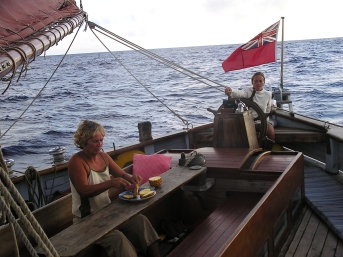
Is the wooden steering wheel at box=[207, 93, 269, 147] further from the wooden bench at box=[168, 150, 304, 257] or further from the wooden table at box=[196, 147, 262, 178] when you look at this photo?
the wooden bench at box=[168, 150, 304, 257]

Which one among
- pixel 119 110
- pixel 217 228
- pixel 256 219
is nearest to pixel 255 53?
pixel 217 228

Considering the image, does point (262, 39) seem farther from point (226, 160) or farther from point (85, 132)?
point (85, 132)

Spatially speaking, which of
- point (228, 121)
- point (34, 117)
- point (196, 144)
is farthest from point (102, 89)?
point (228, 121)

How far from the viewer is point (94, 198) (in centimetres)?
315

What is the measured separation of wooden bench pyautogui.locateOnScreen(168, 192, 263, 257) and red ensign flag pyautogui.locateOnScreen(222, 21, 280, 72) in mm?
3576

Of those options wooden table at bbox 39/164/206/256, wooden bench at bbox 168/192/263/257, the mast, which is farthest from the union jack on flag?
wooden table at bbox 39/164/206/256

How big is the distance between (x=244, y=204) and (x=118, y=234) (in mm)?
1621

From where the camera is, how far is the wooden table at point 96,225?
2.38 meters

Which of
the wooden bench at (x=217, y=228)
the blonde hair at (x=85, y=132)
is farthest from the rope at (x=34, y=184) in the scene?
the wooden bench at (x=217, y=228)

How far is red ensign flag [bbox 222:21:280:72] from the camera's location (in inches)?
281

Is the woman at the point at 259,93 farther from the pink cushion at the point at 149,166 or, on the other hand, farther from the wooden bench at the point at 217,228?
the wooden bench at the point at 217,228

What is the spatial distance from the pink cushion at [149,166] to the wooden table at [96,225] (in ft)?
2.99

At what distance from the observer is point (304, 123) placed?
22.8 ft

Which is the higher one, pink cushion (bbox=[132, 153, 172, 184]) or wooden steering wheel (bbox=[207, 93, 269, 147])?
wooden steering wheel (bbox=[207, 93, 269, 147])
